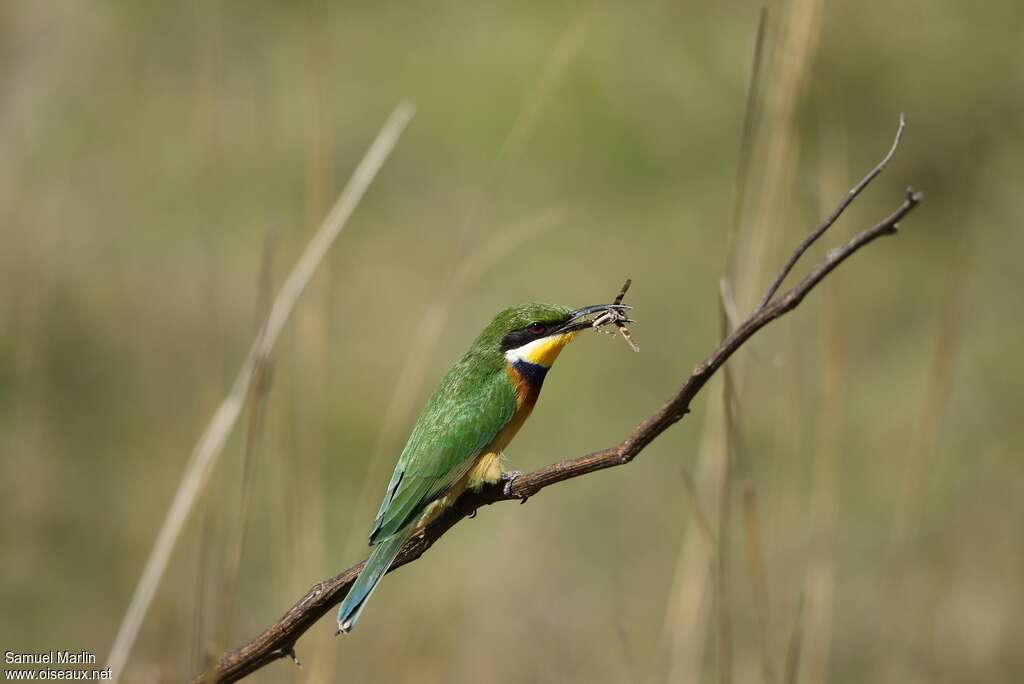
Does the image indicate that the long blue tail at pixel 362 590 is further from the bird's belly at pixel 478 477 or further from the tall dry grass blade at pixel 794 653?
the tall dry grass blade at pixel 794 653

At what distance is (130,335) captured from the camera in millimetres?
4938

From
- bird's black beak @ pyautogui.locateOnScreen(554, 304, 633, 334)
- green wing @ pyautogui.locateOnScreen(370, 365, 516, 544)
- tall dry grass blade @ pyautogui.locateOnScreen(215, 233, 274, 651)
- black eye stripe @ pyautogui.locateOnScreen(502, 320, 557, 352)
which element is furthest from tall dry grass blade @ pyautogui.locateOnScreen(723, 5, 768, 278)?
tall dry grass blade @ pyautogui.locateOnScreen(215, 233, 274, 651)

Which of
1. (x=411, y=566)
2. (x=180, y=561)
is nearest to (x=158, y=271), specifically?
(x=180, y=561)

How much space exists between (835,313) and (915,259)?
9.11ft

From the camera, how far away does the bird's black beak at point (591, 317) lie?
1773 millimetres

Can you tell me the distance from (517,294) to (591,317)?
2558 millimetres

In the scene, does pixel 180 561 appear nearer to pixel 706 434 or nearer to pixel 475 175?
pixel 475 175

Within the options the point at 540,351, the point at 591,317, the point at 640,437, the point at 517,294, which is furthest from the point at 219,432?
the point at 517,294

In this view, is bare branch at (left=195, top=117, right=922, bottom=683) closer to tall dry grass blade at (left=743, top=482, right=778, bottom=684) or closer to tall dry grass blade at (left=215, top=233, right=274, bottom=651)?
tall dry grass blade at (left=215, top=233, right=274, bottom=651)

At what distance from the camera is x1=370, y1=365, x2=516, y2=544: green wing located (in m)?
2.02

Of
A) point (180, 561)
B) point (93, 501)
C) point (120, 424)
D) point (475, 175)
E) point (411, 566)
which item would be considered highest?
point (475, 175)

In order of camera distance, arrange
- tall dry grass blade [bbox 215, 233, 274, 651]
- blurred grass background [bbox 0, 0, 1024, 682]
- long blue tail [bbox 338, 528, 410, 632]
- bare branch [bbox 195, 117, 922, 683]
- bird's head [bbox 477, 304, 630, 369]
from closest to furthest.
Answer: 1. bare branch [bbox 195, 117, 922, 683]
2. long blue tail [bbox 338, 528, 410, 632]
3. tall dry grass blade [bbox 215, 233, 274, 651]
4. bird's head [bbox 477, 304, 630, 369]
5. blurred grass background [bbox 0, 0, 1024, 682]

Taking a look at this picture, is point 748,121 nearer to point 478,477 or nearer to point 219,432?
point 478,477

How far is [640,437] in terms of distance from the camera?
3.96 feet
